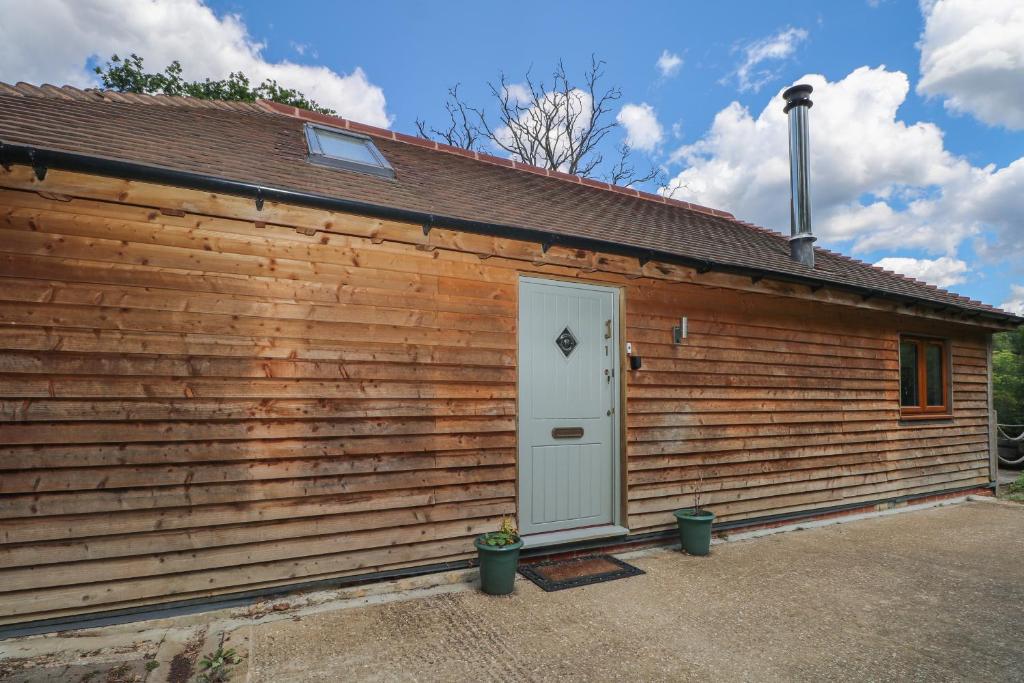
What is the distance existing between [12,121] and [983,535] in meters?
9.16

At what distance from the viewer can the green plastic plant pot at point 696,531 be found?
4336 mm

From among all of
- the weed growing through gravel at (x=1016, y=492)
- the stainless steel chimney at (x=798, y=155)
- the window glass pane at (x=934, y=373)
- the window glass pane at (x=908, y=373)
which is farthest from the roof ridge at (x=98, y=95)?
the weed growing through gravel at (x=1016, y=492)

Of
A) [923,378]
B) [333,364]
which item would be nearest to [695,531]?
[333,364]

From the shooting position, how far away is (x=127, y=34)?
13.9 m

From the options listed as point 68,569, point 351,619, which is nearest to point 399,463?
point 351,619

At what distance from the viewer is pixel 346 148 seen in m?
5.25

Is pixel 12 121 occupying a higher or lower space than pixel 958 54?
lower

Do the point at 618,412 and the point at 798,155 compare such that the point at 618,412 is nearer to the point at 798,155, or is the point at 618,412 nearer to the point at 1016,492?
the point at 798,155

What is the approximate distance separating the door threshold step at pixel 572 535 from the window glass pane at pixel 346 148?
3.80 m

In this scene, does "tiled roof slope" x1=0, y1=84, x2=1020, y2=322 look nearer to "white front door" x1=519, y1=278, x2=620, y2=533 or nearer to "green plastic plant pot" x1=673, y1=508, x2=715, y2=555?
"white front door" x1=519, y1=278, x2=620, y2=533

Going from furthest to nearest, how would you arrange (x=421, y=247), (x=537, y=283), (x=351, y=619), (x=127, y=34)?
1. (x=127, y=34)
2. (x=537, y=283)
3. (x=421, y=247)
4. (x=351, y=619)

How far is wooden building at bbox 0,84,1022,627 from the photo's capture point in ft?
9.00

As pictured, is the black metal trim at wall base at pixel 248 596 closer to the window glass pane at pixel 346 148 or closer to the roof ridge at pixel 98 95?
the window glass pane at pixel 346 148

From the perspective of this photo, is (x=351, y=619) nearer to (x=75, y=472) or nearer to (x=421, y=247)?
(x=75, y=472)
